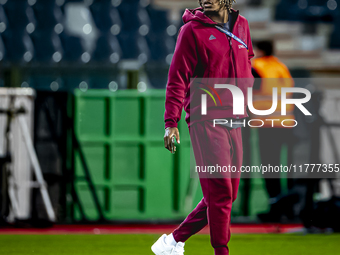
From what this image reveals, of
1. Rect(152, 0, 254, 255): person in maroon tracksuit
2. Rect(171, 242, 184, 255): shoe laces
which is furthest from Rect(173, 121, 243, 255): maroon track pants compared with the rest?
Rect(171, 242, 184, 255): shoe laces

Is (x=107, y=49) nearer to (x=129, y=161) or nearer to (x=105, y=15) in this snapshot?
(x=105, y=15)

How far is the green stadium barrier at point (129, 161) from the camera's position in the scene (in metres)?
5.72

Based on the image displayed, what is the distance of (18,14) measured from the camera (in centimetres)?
905

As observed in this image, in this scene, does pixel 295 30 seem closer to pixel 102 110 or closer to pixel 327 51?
pixel 327 51

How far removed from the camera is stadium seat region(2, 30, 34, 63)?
29.1ft

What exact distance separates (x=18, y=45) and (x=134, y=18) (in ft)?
6.65

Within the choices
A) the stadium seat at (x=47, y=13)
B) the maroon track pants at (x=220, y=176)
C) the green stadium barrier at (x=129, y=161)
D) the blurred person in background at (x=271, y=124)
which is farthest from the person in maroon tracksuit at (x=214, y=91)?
the stadium seat at (x=47, y=13)

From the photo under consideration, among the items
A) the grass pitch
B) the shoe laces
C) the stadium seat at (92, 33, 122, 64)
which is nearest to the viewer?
the shoe laces

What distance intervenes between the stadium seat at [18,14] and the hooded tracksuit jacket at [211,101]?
6629 mm

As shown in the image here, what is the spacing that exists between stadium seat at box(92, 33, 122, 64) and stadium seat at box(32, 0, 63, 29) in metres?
0.91

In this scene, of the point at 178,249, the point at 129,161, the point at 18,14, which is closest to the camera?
the point at 178,249

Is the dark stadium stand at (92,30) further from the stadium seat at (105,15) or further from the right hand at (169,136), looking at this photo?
the right hand at (169,136)

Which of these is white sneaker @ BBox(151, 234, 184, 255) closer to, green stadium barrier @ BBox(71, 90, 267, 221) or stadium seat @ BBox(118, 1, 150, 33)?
green stadium barrier @ BBox(71, 90, 267, 221)

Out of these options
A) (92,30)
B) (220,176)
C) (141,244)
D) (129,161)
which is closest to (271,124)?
(129,161)
